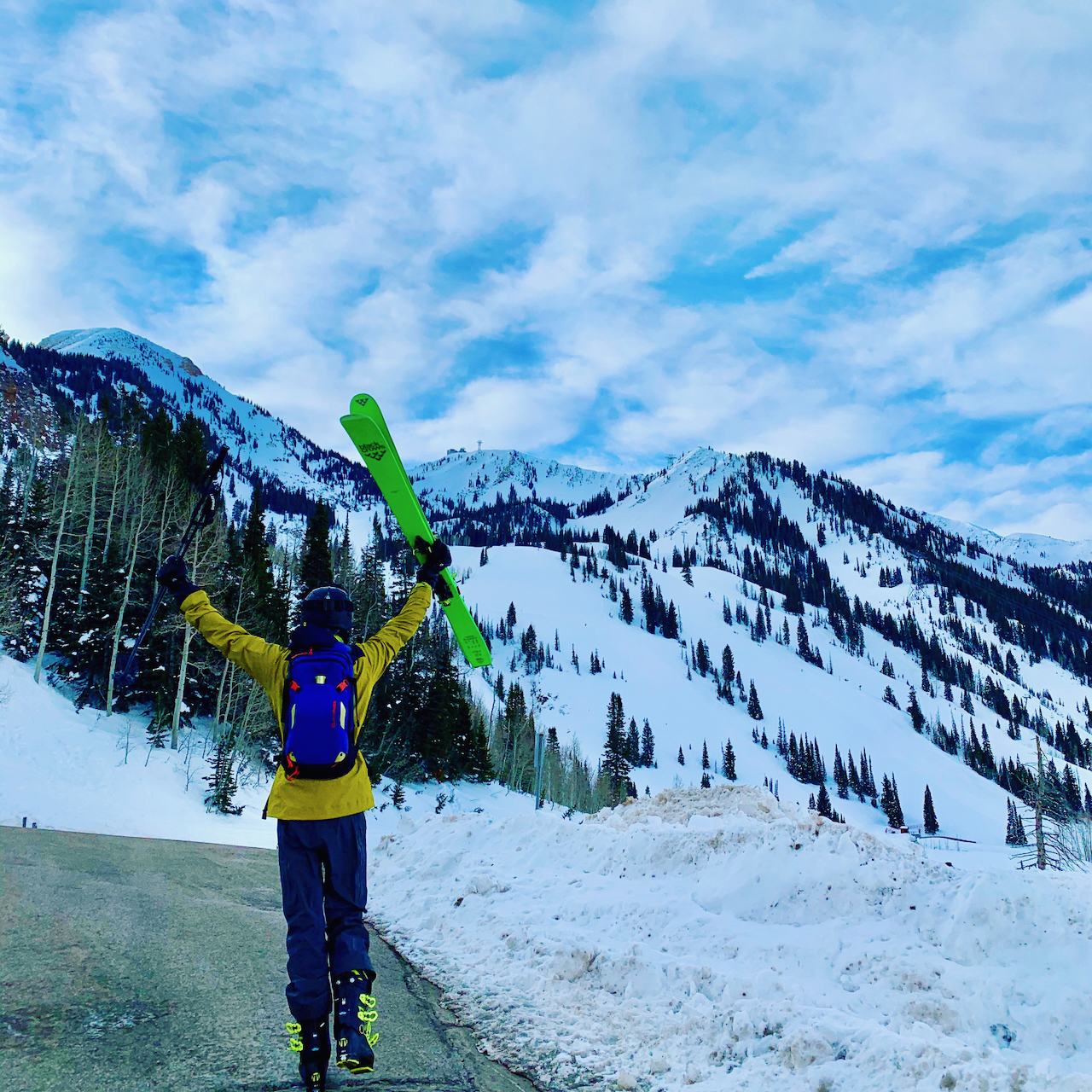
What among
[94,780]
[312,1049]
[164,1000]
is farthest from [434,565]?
[94,780]

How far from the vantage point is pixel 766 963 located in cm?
663

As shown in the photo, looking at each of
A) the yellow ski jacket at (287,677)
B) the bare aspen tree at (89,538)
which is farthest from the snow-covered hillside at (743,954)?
the bare aspen tree at (89,538)

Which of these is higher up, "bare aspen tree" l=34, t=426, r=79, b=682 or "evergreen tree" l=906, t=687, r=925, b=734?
"evergreen tree" l=906, t=687, r=925, b=734

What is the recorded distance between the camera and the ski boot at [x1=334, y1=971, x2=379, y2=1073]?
3736 mm

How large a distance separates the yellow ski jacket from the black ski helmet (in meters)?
0.25

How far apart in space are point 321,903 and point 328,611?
6.28ft

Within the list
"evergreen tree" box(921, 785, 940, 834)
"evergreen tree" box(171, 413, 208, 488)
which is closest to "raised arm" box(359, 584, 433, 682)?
"evergreen tree" box(171, 413, 208, 488)

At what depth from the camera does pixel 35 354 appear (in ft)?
622

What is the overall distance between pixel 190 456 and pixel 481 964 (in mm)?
53134

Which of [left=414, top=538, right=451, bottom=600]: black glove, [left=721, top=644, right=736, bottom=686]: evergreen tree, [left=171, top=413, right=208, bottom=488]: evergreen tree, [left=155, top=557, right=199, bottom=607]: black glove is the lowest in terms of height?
[left=155, top=557, right=199, bottom=607]: black glove

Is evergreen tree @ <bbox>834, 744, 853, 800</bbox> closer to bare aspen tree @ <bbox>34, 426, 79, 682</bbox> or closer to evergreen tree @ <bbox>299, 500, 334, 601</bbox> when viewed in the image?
evergreen tree @ <bbox>299, 500, 334, 601</bbox>

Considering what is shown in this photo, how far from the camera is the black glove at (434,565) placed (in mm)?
5883

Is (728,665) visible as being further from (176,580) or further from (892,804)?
(176,580)

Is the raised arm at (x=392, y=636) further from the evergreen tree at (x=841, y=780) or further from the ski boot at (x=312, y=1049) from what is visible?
the evergreen tree at (x=841, y=780)
